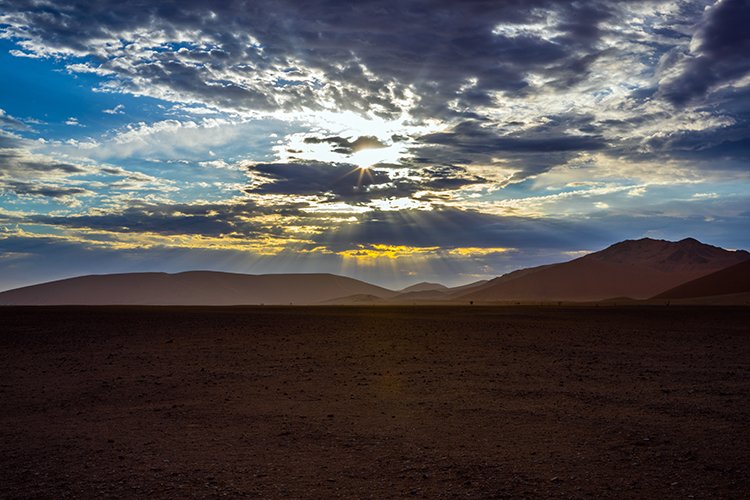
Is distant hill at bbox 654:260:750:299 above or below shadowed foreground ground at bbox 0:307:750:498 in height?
above

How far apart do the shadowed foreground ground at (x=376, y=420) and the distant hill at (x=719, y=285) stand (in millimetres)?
101749

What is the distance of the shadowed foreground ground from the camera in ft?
27.4

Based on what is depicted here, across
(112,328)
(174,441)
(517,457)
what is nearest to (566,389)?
(517,457)

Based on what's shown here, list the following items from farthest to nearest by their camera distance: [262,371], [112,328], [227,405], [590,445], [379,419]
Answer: [112,328]
[262,371]
[227,405]
[379,419]
[590,445]

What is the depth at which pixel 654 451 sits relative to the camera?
9648 mm

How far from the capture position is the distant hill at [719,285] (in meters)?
113

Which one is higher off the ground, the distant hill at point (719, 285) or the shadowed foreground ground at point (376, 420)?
the distant hill at point (719, 285)

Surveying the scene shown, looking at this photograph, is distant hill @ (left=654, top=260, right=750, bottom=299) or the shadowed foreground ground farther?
distant hill @ (left=654, top=260, right=750, bottom=299)

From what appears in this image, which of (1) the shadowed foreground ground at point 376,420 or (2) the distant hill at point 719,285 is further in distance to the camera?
(2) the distant hill at point 719,285

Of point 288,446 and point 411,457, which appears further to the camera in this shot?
point 288,446

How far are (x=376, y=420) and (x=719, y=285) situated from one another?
125508mm

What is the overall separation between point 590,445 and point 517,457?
5.00ft

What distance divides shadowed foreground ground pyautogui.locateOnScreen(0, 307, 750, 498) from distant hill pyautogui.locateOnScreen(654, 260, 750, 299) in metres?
102

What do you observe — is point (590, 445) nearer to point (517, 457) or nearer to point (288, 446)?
point (517, 457)
